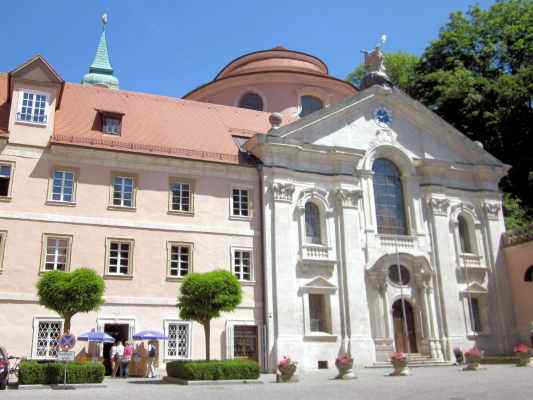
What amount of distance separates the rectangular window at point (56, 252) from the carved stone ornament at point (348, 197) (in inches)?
539

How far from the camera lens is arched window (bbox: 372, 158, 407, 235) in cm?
3181

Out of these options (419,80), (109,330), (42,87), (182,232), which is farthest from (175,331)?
(419,80)

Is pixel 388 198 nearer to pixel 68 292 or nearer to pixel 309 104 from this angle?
pixel 309 104

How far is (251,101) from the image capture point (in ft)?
131

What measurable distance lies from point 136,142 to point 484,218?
2038cm

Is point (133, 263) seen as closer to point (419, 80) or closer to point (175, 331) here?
point (175, 331)

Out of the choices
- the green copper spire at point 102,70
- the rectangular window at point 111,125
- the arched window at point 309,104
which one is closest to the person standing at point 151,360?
the rectangular window at point 111,125

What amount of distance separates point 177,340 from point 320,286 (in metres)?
7.52

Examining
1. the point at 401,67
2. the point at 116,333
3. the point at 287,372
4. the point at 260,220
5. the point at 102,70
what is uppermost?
the point at 102,70

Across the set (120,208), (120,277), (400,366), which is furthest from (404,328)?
(120,208)

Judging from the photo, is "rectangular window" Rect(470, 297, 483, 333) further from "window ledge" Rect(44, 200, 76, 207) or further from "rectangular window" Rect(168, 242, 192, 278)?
"window ledge" Rect(44, 200, 76, 207)

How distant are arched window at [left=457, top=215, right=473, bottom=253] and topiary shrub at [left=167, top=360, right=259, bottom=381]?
57.7ft

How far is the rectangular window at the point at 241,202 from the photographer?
28.5m

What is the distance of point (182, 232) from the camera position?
2677cm
